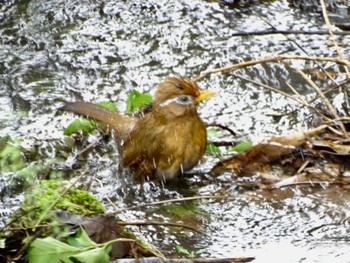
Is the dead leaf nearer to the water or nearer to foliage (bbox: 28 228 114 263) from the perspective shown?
the water

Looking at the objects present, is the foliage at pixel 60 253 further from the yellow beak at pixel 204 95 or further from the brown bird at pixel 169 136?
the yellow beak at pixel 204 95

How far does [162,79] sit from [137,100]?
36.0 inches

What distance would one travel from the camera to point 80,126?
25.8 feet

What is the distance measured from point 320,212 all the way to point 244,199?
1.88ft

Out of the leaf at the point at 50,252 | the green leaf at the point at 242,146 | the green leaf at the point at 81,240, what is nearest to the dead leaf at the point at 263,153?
the green leaf at the point at 242,146

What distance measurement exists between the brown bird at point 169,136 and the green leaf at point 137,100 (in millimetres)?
570

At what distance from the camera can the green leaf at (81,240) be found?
15.8ft

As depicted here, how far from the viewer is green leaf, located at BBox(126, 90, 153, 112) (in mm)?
7973

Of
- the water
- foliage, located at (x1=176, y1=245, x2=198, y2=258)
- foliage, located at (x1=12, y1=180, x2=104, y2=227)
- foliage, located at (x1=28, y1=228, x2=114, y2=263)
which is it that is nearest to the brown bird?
the water

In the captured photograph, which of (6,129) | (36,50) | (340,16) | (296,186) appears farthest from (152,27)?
(296,186)

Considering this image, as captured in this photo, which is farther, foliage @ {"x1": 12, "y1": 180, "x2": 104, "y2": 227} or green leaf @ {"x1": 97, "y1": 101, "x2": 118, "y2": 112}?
green leaf @ {"x1": 97, "y1": 101, "x2": 118, "y2": 112}

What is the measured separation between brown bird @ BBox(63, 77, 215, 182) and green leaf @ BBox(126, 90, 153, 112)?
570 millimetres

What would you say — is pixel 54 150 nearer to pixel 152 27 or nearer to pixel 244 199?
pixel 244 199

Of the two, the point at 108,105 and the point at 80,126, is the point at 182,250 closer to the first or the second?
the point at 80,126
